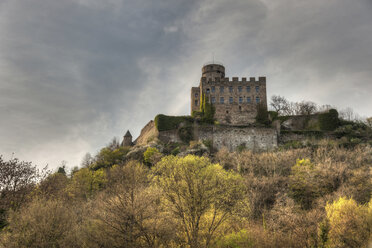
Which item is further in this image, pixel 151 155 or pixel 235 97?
pixel 235 97

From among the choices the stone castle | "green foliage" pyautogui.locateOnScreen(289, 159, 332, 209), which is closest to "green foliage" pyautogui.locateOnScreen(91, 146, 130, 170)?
the stone castle

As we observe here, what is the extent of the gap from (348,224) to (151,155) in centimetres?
2099

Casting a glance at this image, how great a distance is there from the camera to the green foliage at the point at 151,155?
3519 cm

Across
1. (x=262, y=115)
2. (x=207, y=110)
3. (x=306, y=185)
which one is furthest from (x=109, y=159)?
(x=306, y=185)

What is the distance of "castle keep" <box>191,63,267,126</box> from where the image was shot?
46.2 metres

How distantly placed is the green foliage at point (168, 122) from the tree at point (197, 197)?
64.8ft

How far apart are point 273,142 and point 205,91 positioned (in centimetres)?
1375

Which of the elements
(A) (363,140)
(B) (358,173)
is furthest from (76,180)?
(A) (363,140)

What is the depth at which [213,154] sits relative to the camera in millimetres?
37688

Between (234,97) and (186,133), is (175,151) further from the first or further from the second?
(234,97)

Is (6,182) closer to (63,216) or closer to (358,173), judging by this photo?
(63,216)

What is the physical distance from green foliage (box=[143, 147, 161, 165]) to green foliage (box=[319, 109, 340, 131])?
23.6 metres

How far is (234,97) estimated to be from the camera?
4741 centimetres

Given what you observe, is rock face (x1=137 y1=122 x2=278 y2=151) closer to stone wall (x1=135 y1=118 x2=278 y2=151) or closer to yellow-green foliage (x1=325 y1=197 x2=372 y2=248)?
stone wall (x1=135 y1=118 x2=278 y2=151)
